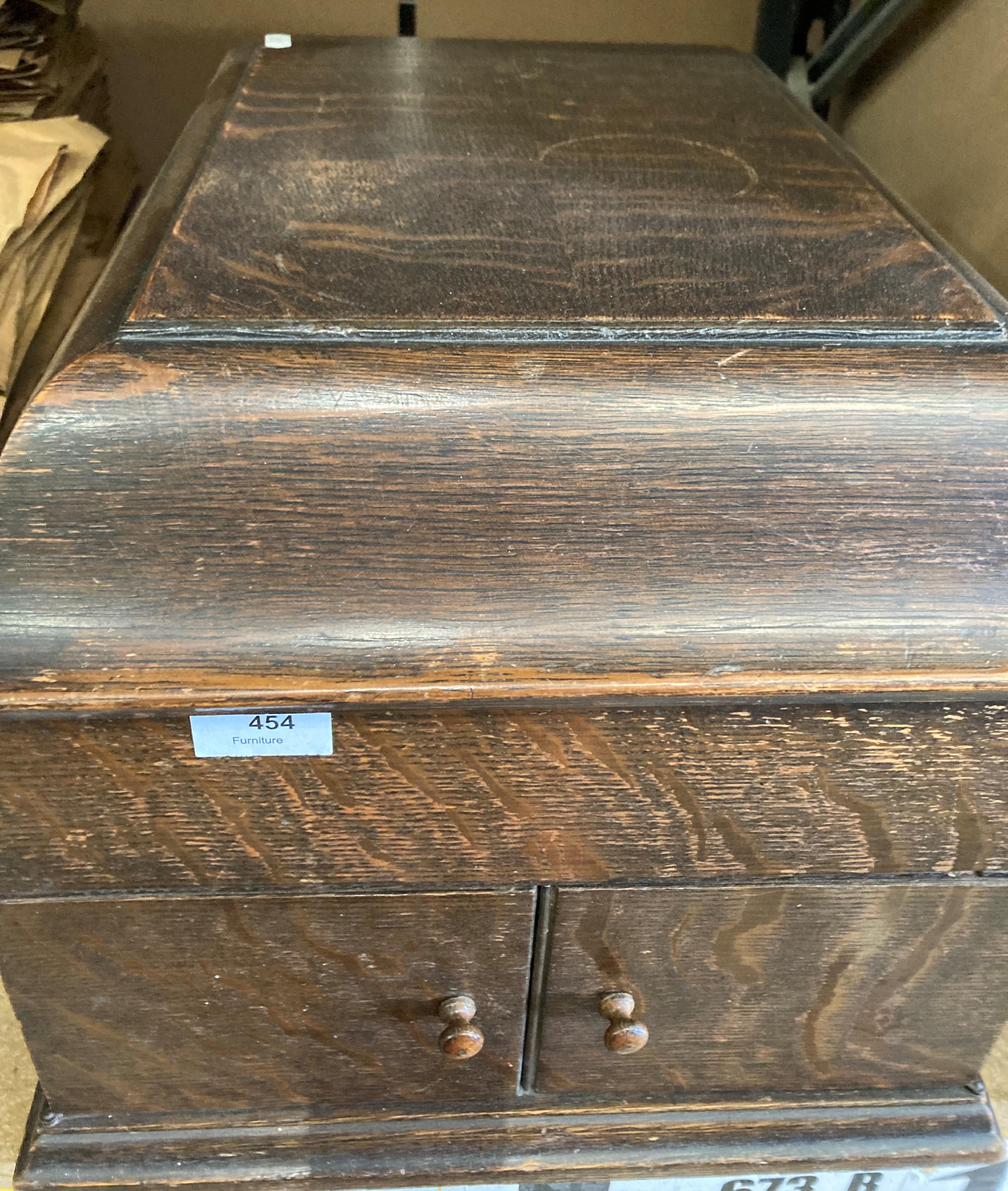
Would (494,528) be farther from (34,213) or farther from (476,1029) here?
(34,213)

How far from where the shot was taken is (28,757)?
0.48 meters

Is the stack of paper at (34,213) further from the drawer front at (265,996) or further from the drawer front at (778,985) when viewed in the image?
the drawer front at (778,985)

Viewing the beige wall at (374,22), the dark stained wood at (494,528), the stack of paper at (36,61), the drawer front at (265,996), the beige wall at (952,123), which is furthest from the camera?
the beige wall at (374,22)

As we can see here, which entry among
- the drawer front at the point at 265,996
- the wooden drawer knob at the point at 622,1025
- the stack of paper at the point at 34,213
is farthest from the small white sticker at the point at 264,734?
the stack of paper at the point at 34,213

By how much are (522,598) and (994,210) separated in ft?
2.10

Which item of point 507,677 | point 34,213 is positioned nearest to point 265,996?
point 507,677

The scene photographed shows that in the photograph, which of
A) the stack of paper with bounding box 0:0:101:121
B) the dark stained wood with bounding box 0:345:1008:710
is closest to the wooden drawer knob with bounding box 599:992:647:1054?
the dark stained wood with bounding box 0:345:1008:710

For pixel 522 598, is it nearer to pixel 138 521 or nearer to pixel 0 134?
pixel 138 521

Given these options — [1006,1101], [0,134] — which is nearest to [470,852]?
[1006,1101]

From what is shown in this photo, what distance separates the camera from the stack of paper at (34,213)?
0.84 m

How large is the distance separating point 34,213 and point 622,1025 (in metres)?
0.81

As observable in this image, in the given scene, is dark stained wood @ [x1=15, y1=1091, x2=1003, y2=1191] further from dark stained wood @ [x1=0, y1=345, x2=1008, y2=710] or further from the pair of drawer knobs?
dark stained wood @ [x1=0, y1=345, x2=1008, y2=710]

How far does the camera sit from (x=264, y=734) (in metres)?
0.47

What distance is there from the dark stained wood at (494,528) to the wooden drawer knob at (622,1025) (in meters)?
0.23
